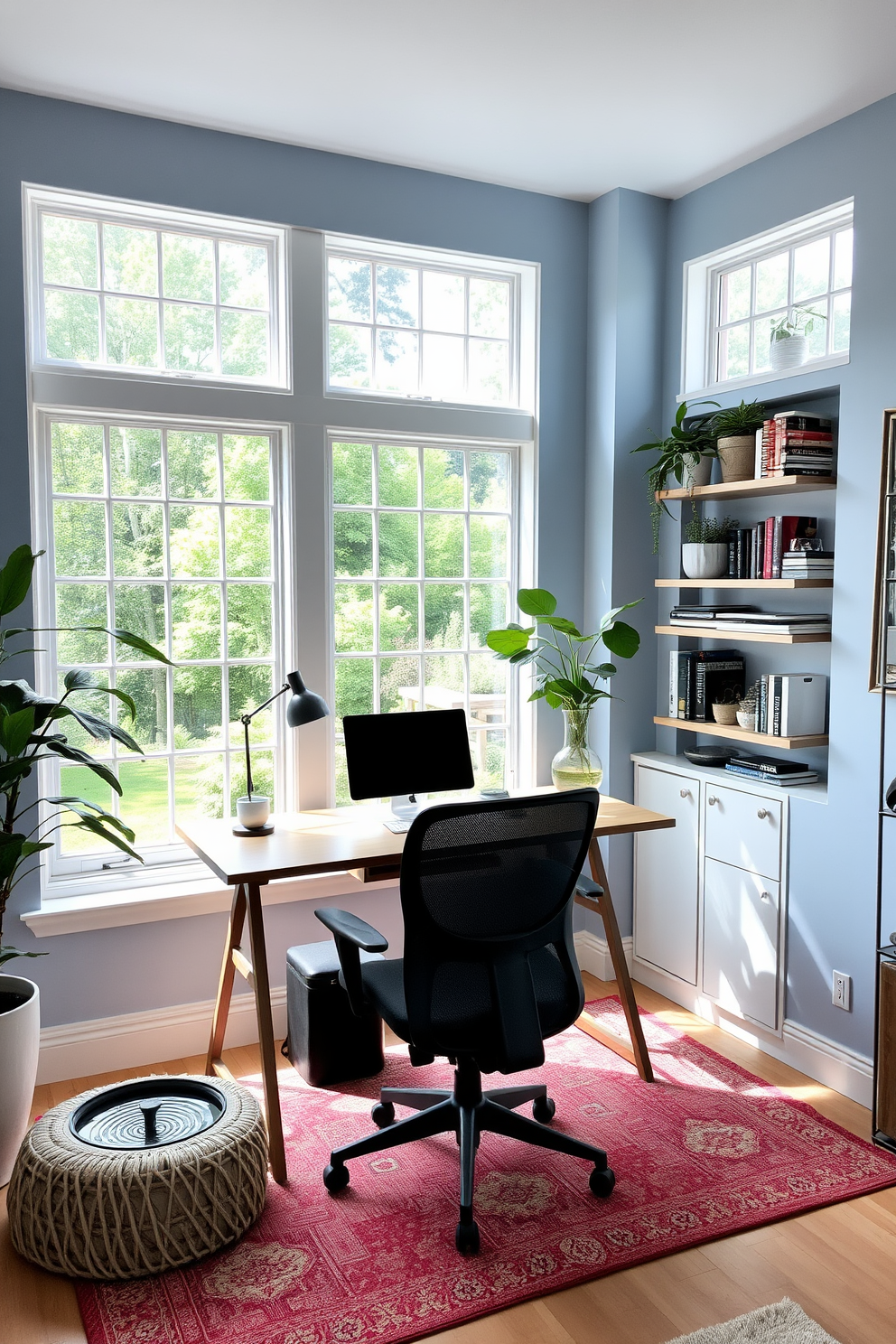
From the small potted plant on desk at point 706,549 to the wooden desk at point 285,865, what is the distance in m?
0.89

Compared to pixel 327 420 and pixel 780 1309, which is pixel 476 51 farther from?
pixel 780 1309

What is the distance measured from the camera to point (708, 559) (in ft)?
11.9

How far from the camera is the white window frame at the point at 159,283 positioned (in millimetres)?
3154

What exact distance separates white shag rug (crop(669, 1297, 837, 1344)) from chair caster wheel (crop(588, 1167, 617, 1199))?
0.46 m

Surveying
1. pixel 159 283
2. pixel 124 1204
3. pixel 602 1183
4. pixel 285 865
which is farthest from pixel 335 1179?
pixel 159 283

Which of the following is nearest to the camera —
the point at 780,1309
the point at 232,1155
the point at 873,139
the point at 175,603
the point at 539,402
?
the point at 780,1309

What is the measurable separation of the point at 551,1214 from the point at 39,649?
83.1 inches

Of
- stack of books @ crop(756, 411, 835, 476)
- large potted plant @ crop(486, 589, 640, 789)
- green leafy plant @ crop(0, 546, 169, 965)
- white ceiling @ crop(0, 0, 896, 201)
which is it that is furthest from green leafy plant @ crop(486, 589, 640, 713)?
white ceiling @ crop(0, 0, 896, 201)

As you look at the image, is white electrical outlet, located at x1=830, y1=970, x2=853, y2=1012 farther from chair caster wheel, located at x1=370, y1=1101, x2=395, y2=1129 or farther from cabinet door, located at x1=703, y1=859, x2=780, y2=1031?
chair caster wheel, located at x1=370, y1=1101, x2=395, y2=1129

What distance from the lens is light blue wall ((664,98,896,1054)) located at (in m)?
2.99

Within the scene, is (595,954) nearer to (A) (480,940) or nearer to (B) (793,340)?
(A) (480,940)

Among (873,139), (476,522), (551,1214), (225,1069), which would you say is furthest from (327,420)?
(551,1214)

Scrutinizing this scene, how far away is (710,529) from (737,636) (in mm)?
470

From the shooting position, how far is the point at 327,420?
3525 mm
